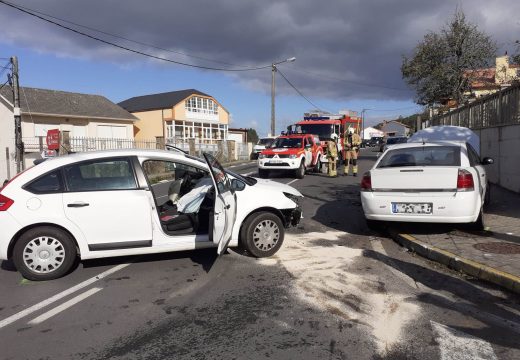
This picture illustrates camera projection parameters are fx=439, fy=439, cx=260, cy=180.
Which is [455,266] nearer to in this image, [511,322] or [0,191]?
[511,322]

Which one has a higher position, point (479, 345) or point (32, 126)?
point (32, 126)

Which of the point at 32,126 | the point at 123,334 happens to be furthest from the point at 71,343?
the point at 32,126

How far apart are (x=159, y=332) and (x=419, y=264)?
11.9 feet

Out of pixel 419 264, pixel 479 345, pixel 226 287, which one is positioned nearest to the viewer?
pixel 479 345

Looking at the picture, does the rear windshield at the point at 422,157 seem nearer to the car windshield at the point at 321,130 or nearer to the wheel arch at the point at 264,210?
the wheel arch at the point at 264,210

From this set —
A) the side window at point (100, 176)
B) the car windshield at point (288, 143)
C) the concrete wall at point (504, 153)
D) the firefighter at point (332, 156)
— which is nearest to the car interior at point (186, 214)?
the side window at point (100, 176)

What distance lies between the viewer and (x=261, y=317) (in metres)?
4.12

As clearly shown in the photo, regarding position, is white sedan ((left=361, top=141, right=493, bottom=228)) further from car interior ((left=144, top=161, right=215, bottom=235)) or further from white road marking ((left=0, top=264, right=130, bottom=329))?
white road marking ((left=0, top=264, right=130, bottom=329))

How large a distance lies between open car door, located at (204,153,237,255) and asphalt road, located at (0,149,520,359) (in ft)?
1.63

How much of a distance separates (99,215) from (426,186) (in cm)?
471

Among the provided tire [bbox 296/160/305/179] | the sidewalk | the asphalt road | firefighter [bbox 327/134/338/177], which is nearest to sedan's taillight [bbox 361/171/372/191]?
the sidewalk

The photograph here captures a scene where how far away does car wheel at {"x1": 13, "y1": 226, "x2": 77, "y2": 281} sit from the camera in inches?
205

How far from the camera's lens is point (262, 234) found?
605cm

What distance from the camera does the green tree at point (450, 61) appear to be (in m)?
24.6
